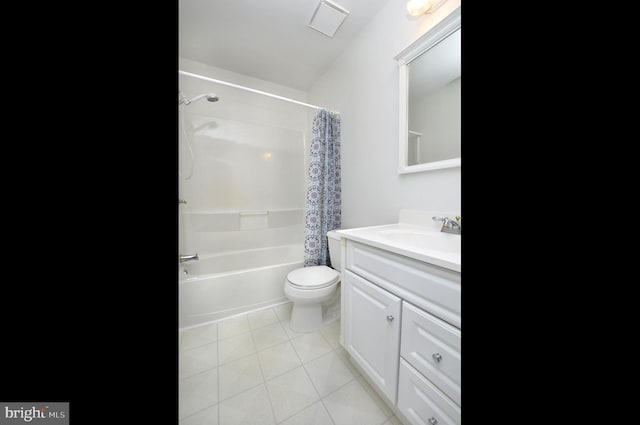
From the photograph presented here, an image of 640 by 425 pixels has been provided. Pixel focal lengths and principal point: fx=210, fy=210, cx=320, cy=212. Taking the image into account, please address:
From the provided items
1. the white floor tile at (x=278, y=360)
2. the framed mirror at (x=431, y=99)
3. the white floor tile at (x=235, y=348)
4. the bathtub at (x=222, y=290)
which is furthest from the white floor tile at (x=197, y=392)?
the framed mirror at (x=431, y=99)

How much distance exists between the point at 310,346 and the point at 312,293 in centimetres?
31

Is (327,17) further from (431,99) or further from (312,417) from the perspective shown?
(312,417)

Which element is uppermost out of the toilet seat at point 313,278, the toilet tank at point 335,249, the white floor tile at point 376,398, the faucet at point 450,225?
the faucet at point 450,225

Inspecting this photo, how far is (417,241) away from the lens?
111cm

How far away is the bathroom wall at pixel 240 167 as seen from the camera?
2.04m

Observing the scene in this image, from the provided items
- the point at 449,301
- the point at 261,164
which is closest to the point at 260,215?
the point at 261,164

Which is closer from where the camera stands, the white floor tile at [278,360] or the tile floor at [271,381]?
the tile floor at [271,381]

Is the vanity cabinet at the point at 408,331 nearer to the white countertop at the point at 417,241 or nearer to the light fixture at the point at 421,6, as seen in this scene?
the white countertop at the point at 417,241

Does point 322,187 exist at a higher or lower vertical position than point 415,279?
higher

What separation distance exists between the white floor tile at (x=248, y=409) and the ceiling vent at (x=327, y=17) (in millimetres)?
2279

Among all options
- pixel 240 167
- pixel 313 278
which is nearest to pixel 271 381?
pixel 313 278

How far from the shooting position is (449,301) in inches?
25.6

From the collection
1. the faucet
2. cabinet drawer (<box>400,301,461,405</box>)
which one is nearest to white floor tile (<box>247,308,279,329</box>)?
cabinet drawer (<box>400,301,461,405</box>)
